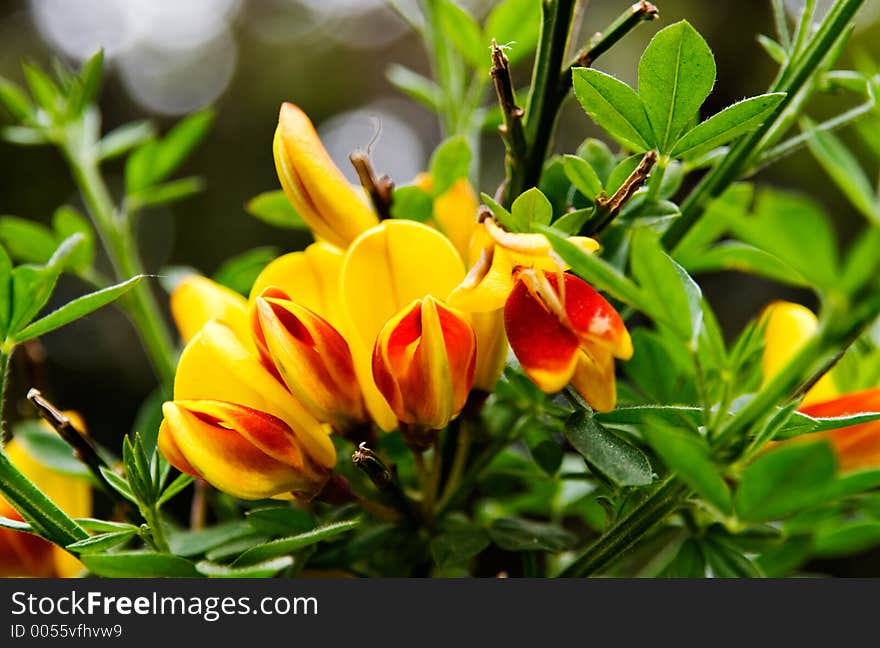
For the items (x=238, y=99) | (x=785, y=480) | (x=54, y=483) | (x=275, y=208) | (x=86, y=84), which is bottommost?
(x=785, y=480)

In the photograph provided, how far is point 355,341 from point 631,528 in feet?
0.40

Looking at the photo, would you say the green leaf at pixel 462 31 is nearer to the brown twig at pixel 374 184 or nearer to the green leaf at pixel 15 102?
the brown twig at pixel 374 184

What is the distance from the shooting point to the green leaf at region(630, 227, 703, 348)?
21 centimetres

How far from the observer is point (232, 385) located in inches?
12.0

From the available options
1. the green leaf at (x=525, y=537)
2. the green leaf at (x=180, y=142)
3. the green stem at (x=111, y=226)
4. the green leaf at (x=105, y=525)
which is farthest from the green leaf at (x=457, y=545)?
the green leaf at (x=180, y=142)

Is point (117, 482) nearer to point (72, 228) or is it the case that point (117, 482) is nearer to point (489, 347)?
point (489, 347)

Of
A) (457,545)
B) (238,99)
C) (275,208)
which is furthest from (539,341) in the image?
(238,99)

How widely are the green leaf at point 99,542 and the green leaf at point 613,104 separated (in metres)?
0.22

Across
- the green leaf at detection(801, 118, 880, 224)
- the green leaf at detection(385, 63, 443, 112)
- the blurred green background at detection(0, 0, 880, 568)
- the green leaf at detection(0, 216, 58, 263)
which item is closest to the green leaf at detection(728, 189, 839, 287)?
the green leaf at detection(801, 118, 880, 224)

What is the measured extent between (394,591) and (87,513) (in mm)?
226

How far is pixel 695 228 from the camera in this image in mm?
386

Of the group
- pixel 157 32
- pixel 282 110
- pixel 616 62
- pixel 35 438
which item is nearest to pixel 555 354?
pixel 282 110

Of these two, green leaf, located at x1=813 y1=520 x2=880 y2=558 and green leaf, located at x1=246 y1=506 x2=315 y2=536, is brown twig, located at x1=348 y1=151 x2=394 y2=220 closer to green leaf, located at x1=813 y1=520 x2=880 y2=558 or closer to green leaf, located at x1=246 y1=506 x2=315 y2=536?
green leaf, located at x1=246 y1=506 x2=315 y2=536

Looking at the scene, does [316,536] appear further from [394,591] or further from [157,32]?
[157,32]
